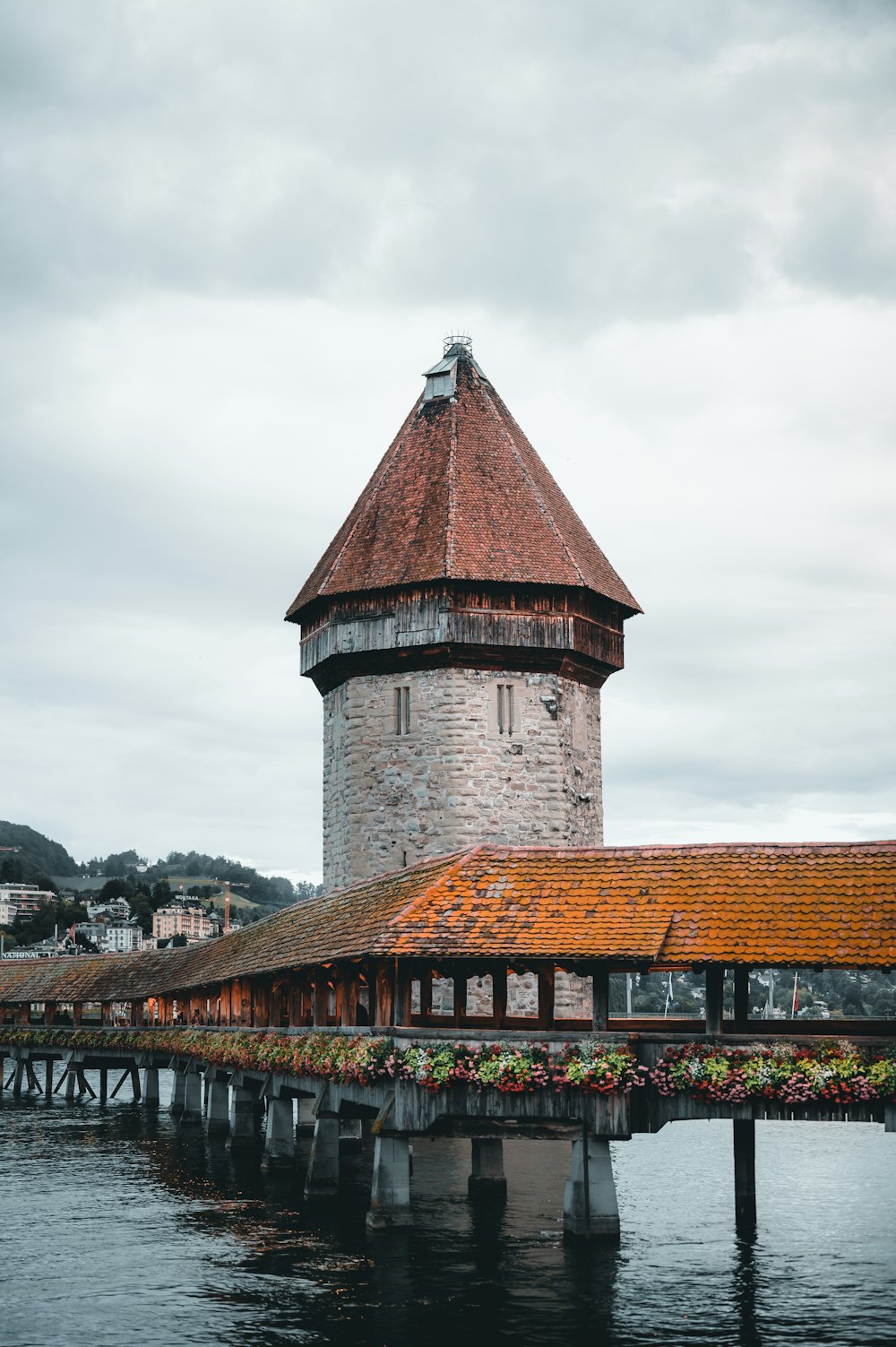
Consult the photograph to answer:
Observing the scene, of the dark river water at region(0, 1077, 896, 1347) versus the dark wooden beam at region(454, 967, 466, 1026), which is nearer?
the dark river water at region(0, 1077, 896, 1347)

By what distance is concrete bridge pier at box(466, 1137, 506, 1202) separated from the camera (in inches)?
1128

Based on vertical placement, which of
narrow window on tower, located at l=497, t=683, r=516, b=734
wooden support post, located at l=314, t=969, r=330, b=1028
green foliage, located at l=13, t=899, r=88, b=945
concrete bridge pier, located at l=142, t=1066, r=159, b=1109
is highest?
narrow window on tower, located at l=497, t=683, r=516, b=734

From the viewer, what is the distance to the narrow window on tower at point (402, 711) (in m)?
39.6

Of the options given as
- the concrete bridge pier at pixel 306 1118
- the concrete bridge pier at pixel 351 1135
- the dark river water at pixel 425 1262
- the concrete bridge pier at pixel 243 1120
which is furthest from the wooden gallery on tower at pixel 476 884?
the concrete bridge pier at pixel 351 1135

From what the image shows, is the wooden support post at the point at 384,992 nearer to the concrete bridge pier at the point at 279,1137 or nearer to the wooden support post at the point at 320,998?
the wooden support post at the point at 320,998

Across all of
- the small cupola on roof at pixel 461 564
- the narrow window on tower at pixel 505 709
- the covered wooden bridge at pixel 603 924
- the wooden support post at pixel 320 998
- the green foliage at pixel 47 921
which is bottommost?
the wooden support post at pixel 320 998

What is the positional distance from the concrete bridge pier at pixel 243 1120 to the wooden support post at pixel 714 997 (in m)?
16.0

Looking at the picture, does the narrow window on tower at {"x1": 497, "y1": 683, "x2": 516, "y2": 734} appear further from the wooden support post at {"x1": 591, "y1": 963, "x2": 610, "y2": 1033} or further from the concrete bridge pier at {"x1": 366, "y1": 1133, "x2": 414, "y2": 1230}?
the concrete bridge pier at {"x1": 366, "y1": 1133, "x2": 414, "y2": 1230}

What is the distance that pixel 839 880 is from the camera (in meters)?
22.1

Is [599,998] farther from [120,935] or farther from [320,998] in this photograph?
[120,935]

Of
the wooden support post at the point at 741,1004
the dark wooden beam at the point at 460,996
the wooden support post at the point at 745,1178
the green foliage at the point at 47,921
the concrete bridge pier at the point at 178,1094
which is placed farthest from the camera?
the green foliage at the point at 47,921

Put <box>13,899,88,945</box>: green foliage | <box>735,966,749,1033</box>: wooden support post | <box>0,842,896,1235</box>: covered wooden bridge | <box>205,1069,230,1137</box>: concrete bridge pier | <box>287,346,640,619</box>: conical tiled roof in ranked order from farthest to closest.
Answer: <box>13,899,88,945</box>: green foliage
<box>287,346,640,619</box>: conical tiled roof
<box>205,1069,230,1137</box>: concrete bridge pier
<box>735,966,749,1033</box>: wooden support post
<box>0,842,896,1235</box>: covered wooden bridge

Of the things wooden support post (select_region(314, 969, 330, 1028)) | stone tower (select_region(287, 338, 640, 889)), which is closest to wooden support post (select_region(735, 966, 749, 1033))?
wooden support post (select_region(314, 969, 330, 1028))

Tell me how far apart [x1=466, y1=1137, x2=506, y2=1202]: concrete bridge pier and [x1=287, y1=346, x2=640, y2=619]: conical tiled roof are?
47.9ft
